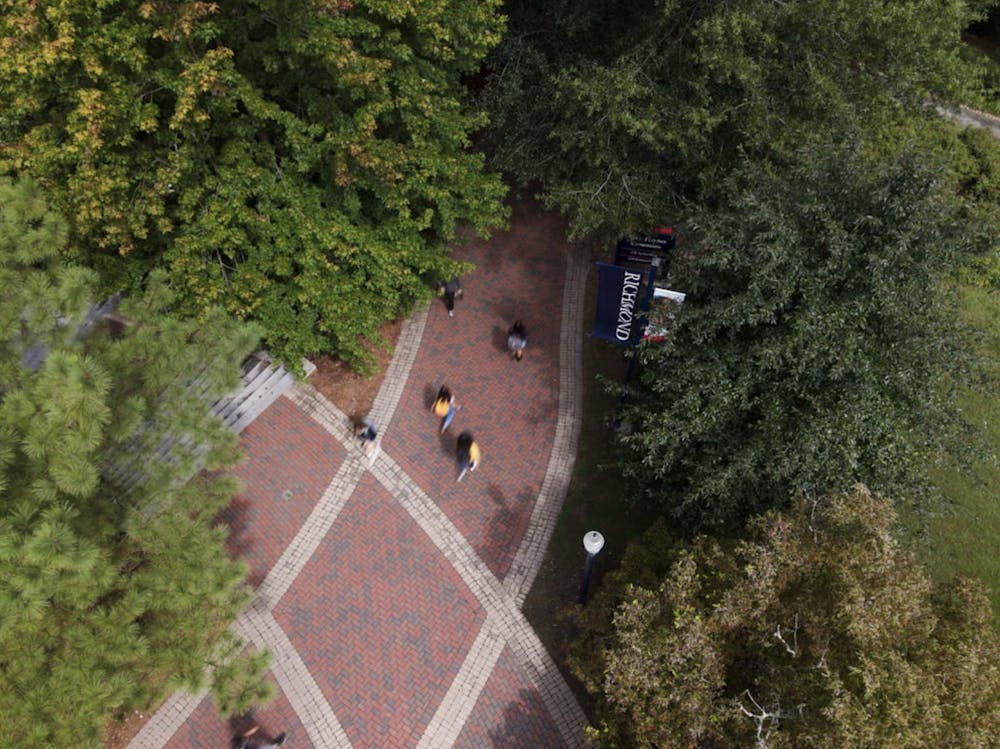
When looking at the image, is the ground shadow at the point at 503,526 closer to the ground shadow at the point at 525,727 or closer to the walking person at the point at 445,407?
the walking person at the point at 445,407

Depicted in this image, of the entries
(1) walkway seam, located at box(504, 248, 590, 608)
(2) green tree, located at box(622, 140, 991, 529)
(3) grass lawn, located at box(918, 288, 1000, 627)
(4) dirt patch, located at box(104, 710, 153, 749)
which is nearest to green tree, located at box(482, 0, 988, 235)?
(2) green tree, located at box(622, 140, 991, 529)

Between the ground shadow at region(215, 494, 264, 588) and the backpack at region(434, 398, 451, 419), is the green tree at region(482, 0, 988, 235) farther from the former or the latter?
the ground shadow at region(215, 494, 264, 588)

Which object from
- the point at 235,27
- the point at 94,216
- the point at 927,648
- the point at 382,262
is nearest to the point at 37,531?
the point at 94,216

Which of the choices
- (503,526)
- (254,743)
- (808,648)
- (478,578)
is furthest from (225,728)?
(808,648)

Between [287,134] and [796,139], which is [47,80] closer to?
[287,134]

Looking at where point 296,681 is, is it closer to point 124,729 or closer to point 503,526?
point 124,729


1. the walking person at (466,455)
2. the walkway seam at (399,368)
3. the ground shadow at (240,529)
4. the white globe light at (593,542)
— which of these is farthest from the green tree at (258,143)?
the white globe light at (593,542)
